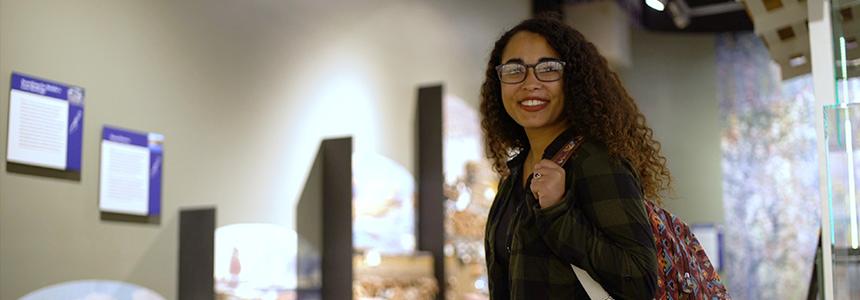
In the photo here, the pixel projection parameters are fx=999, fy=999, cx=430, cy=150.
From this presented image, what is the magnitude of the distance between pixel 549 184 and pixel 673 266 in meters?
0.25

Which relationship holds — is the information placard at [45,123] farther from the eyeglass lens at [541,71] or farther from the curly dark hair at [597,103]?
the eyeglass lens at [541,71]

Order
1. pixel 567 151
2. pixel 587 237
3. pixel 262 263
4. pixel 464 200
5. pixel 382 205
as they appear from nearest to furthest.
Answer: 1. pixel 587 237
2. pixel 567 151
3. pixel 262 263
4. pixel 382 205
5. pixel 464 200

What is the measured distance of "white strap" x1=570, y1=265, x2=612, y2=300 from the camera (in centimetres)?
151

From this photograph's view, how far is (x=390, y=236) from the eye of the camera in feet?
16.1

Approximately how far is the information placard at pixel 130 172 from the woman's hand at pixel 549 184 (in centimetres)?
211

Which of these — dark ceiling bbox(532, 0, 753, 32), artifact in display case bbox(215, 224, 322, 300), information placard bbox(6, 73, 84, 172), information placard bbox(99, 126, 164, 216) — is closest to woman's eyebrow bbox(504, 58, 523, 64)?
information placard bbox(6, 73, 84, 172)

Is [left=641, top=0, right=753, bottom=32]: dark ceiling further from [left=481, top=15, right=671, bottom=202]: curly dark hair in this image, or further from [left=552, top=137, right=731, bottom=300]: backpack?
[left=552, top=137, right=731, bottom=300]: backpack

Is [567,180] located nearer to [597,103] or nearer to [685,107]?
[597,103]

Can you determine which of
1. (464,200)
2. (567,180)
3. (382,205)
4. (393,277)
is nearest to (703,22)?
(464,200)

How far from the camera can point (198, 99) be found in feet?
12.3

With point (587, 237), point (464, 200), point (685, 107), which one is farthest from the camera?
point (685, 107)

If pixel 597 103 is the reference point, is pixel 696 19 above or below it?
above

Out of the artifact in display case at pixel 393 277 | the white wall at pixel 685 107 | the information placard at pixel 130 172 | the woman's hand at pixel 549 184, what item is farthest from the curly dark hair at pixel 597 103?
the white wall at pixel 685 107

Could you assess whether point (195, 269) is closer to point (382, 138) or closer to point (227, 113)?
point (227, 113)
